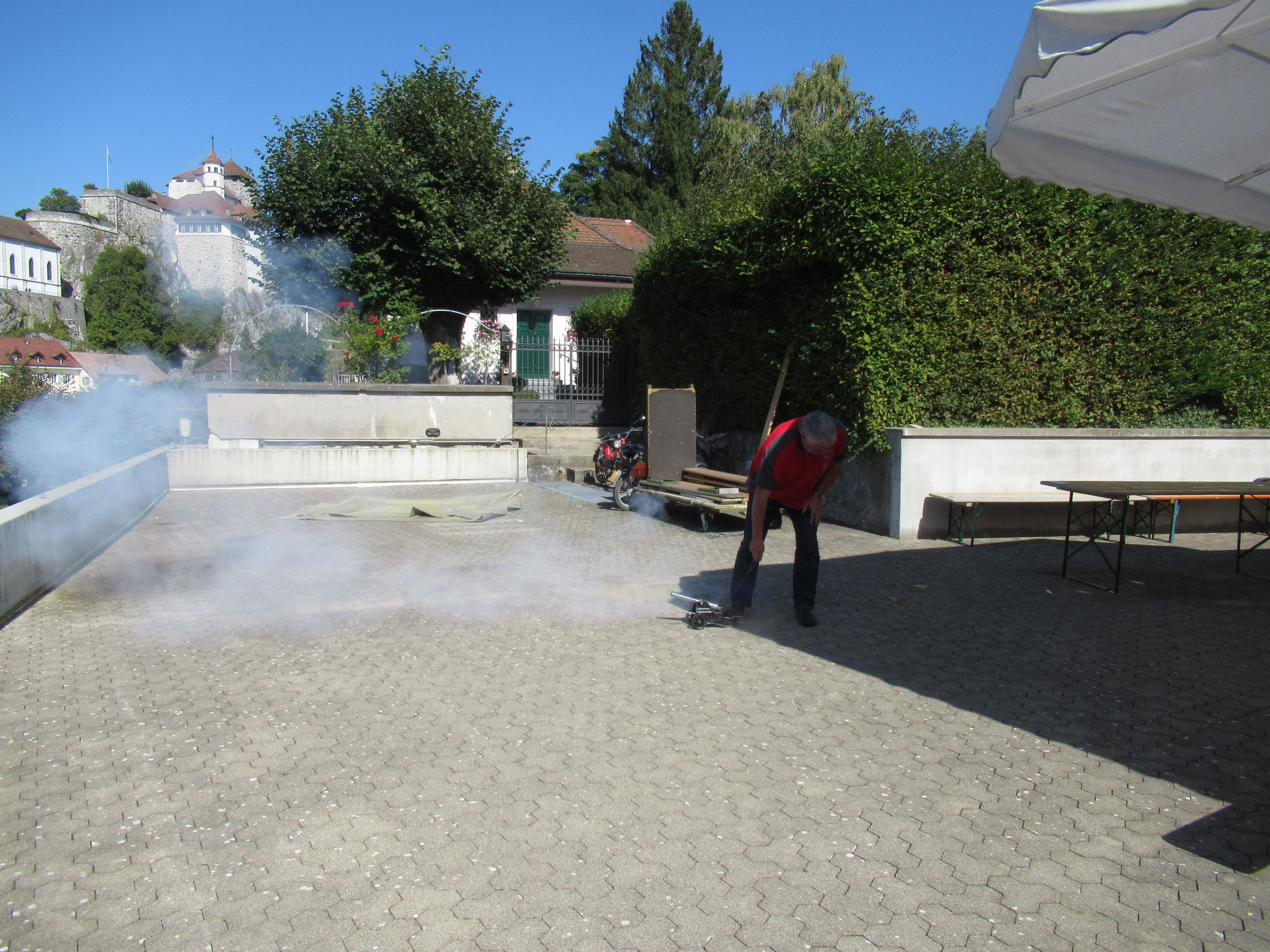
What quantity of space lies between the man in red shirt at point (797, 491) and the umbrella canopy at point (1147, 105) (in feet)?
6.73

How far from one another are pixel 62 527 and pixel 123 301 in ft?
338

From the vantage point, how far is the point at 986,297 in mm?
9547

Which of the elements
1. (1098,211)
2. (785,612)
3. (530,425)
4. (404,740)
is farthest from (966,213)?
(530,425)

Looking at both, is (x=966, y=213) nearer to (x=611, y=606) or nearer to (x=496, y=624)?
(x=611, y=606)

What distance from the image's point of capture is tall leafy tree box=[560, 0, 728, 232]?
40.5 m

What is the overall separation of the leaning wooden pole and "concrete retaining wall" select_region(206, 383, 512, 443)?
4.96 metres

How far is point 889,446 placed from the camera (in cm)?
938

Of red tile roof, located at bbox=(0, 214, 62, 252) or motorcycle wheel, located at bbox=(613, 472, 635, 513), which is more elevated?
red tile roof, located at bbox=(0, 214, 62, 252)

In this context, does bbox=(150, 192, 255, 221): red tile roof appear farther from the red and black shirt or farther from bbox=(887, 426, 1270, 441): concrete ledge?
the red and black shirt

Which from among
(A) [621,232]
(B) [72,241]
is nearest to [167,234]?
(B) [72,241]

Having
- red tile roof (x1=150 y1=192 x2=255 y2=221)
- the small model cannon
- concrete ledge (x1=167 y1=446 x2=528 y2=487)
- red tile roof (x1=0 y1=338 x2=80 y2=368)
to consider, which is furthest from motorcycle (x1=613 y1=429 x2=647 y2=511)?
red tile roof (x1=150 y1=192 x2=255 y2=221)

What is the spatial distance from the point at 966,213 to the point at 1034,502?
11.0ft

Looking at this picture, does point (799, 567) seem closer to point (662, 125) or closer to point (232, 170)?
point (662, 125)

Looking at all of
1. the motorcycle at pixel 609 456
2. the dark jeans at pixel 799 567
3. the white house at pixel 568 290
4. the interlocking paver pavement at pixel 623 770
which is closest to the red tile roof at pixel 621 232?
the white house at pixel 568 290
